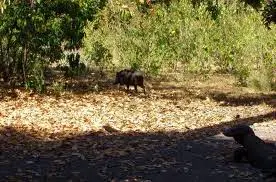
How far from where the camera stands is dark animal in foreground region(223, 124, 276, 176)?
9743 mm

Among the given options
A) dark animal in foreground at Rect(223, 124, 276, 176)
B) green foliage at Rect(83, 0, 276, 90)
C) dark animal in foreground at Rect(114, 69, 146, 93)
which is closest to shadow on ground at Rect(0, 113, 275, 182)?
dark animal in foreground at Rect(223, 124, 276, 176)

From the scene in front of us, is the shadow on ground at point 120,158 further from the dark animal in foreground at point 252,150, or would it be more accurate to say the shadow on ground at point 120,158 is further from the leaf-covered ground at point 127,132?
the dark animal in foreground at point 252,150

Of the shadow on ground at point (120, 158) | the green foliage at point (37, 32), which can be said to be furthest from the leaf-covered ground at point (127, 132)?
the green foliage at point (37, 32)

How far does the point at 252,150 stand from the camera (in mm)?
10047

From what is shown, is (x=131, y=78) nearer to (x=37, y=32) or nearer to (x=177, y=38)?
(x=37, y=32)

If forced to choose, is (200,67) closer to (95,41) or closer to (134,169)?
(95,41)

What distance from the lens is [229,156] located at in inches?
417

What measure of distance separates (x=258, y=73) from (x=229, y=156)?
Answer: 13447 mm

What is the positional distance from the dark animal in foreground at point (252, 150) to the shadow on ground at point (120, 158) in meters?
0.18

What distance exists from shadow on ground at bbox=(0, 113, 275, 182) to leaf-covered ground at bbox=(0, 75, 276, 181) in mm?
17

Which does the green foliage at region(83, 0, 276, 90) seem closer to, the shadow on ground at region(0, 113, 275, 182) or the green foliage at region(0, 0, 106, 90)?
the green foliage at region(0, 0, 106, 90)

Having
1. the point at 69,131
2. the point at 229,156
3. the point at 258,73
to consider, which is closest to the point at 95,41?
the point at 258,73

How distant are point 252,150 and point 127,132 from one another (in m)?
4.65

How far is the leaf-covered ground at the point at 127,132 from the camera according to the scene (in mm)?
9562
